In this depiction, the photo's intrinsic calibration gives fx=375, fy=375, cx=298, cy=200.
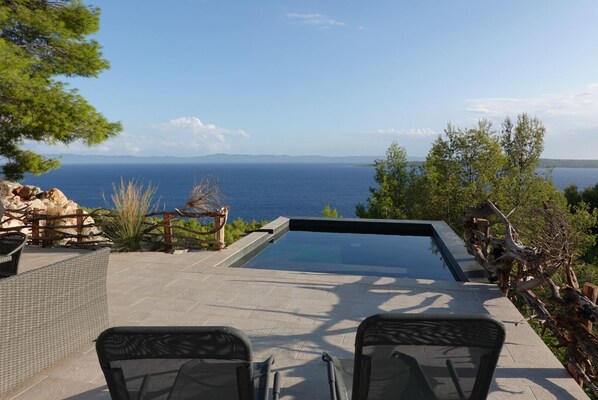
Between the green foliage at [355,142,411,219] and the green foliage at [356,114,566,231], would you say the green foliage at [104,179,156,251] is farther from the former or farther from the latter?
the green foliage at [355,142,411,219]

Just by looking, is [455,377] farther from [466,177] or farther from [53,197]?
[466,177]

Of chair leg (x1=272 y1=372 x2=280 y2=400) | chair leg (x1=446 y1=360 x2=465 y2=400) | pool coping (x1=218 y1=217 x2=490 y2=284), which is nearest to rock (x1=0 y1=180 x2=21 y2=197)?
pool coping (x1=218 y1=217 x2=490 y2=284)

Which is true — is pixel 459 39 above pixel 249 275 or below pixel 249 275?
above

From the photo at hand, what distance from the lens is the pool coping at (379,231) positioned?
17.1 ft

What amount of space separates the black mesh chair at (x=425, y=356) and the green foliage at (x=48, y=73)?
30.2 feet

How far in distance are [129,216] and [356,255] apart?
159 inches

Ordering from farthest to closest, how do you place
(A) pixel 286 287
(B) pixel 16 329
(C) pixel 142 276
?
(C) pixel 142 276 < (A) pixel 286 287 < (B) pixel 16 329

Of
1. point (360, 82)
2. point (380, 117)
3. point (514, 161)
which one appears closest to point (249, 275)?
point (360, 82)

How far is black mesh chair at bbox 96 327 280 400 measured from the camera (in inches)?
47.3

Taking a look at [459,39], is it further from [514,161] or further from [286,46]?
[514,161]

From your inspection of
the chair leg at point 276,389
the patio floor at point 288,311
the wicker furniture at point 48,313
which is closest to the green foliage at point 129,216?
the patio floor at point 288,311

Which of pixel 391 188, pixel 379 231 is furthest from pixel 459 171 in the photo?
pixel 379 231

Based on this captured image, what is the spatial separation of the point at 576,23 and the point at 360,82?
37.3 ft

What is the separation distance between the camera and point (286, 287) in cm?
438
